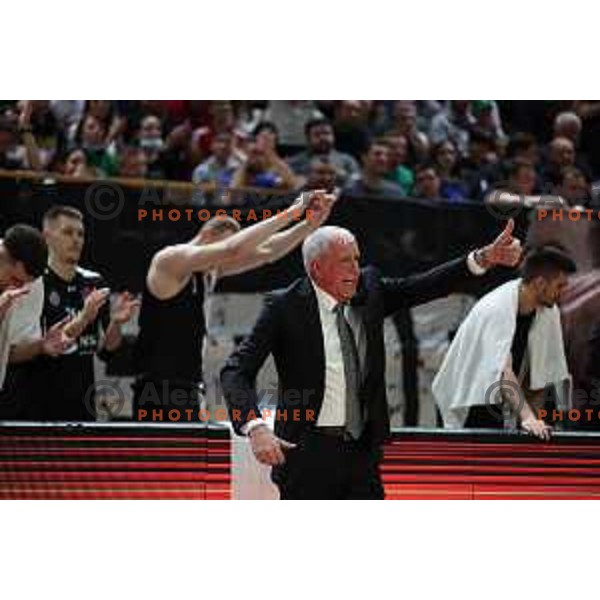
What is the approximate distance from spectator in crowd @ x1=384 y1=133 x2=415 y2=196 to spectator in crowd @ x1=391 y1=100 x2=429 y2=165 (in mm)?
106

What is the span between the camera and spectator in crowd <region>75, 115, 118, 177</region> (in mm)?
9805

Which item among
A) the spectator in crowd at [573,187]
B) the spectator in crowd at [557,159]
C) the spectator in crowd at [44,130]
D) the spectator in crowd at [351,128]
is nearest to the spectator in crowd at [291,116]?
the spectator in crowd at [351,128]

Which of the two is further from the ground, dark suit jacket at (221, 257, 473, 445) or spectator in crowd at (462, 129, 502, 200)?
spectator in crowd at (462, 129, 502, 200)

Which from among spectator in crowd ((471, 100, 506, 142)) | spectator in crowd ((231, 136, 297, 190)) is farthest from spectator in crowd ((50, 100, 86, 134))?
spectator in crowd ((471, 100, 506, 142))

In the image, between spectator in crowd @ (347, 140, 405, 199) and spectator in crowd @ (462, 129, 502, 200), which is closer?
spectator in crowd @ (347, 140, 405, 199)

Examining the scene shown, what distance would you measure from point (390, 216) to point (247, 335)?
3.37ft

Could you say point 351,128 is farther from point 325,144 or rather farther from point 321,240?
point 321,240

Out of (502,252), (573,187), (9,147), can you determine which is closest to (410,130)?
(573,187)

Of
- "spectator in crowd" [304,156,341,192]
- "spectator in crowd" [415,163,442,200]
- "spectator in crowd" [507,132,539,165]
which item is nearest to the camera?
"spectator in crowd" [304,156,341,192]

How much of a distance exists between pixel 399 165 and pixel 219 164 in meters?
1.22

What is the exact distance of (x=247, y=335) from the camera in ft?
25.7

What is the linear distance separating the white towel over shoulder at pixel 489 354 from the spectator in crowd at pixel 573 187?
130cm

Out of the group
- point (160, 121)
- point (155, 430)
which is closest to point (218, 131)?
point (160, 121)

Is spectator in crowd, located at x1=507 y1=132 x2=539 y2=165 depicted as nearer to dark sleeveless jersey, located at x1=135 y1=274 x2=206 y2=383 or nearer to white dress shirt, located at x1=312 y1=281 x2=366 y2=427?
white dress shirt, located at x1=312 y1=281 x2=366 y2=427
